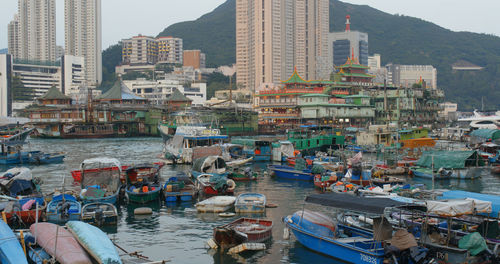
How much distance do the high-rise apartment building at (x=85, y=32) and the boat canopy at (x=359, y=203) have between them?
16827cm

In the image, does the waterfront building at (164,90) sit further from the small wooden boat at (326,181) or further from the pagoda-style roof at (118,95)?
the small wooden boat at (326,181)

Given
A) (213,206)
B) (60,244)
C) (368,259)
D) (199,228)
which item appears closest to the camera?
(60,244)

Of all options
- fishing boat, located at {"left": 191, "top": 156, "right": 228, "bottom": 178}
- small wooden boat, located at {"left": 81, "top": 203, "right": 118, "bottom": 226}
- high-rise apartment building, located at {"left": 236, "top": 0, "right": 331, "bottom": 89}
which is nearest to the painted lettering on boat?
small wooden boat, located at {"left": 81, "top": 203, "right": 118, "bottom": 226}

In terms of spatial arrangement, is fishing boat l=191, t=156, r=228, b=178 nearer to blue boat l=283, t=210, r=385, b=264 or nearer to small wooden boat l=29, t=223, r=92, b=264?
blue boat l=283, t=210, r=385, b=264

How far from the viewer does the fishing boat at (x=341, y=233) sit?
1753cm

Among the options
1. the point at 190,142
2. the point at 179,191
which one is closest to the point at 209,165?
the point at 179,191

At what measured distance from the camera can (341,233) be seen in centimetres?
2017

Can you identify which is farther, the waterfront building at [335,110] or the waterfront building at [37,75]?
the waterfront building at [37,75]

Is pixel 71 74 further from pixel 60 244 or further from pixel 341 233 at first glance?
pixel 341 233

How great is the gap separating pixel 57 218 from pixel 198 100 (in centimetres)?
11943

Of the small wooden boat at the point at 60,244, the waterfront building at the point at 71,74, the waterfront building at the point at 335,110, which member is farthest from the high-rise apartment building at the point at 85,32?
the small wooden boat at the point at 60,244

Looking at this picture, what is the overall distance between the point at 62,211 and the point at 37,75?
5539 inches

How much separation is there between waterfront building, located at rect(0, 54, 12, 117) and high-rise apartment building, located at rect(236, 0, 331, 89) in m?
71.6

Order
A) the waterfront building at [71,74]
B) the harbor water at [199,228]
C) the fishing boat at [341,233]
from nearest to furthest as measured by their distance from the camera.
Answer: the fishing boat at [341,233], the harbor water at [199,228], the waterfront building at [71,74]
